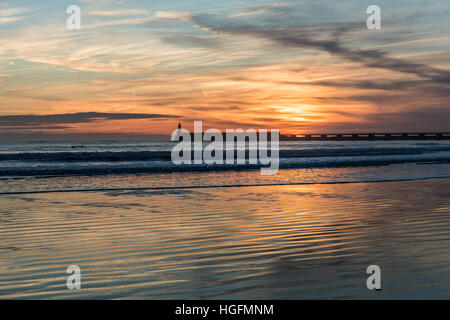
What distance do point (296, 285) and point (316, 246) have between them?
216 centimetres

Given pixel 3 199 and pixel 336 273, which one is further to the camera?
pixel 3 199

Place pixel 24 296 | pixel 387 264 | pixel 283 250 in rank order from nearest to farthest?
pixel 24 296, pixel 387 264, pixel 283 250

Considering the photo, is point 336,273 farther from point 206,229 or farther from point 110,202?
point 110,202

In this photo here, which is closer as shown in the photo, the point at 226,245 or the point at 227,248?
the point at 227,248

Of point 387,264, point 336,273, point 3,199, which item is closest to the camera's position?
point 336,273

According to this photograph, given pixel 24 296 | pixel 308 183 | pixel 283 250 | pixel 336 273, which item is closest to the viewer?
pixel 24 296

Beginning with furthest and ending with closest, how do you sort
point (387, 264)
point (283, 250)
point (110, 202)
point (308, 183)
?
1. point (308, 183)
2. point (110, 202)
3. point (283, 250)
4. point (387, 264)

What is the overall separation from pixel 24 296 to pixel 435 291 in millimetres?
4638

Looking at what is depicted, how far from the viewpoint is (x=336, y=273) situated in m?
5.82

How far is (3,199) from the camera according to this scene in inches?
575

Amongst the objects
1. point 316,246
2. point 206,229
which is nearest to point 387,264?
point 316,246
